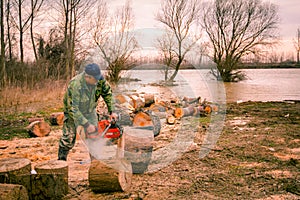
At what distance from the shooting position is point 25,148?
5.95 meters

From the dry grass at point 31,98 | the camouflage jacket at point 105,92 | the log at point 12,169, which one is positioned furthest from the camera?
the dry grass at point 31,98

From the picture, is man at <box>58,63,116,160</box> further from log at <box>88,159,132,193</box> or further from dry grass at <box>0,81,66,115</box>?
dry grass at <box>0,81,66,115</box>

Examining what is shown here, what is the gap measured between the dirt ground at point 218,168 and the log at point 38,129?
0.22 m

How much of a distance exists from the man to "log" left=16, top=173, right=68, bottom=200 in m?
0.76

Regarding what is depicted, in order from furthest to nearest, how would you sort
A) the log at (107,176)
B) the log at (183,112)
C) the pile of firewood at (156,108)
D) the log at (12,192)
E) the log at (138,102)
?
the log at (138,102)
the log at (183,112)
the pile of firewood at (156,108)
the log at (107,176)
the log at (12,192)

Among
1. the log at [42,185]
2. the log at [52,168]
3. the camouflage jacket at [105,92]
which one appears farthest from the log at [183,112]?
the log at [42,185]

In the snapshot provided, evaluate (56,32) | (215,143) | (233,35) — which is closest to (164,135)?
(215,143)

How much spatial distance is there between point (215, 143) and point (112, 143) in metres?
2.66

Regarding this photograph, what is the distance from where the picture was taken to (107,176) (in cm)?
361

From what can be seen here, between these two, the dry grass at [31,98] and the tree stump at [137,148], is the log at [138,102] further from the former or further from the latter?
the tree stump at [137,148]

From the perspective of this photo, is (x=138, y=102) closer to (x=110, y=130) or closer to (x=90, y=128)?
(x=110, y=130)

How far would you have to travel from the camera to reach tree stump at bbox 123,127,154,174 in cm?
431

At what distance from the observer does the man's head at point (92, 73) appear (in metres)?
3.91

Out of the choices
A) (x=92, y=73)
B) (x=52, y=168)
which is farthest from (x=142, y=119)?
(x=52, y=168)
